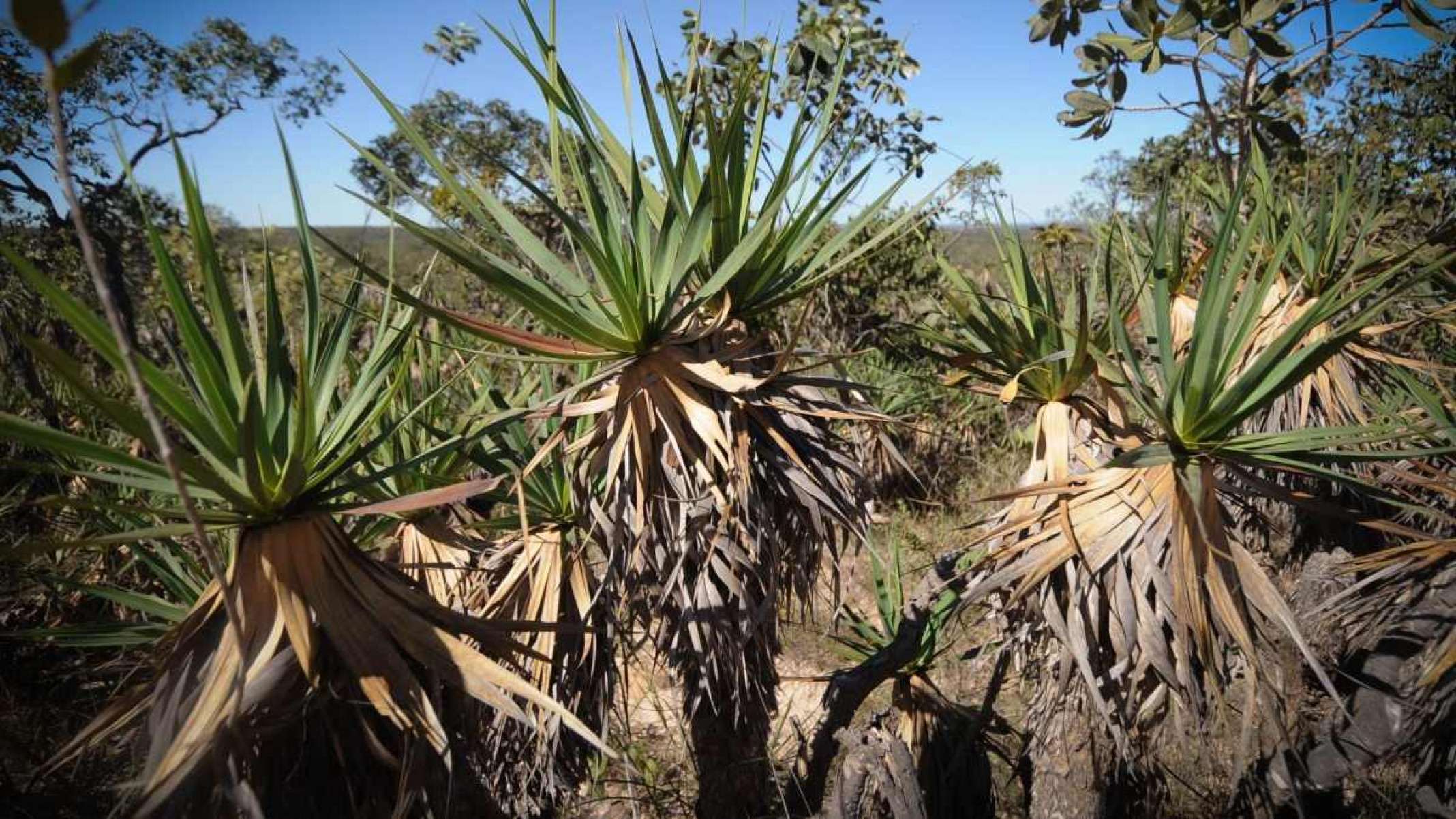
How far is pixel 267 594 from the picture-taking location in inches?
66.7

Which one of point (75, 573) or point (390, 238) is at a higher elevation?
point (390, 238)

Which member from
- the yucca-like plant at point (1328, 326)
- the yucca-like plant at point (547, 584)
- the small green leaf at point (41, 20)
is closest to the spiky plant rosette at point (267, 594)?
the yucca-like plant at point (547, 584)

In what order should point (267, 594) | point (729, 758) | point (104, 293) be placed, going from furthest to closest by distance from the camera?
point (729, 758), point (267, 594), point (104, 293)

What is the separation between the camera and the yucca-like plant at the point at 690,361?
2.08 m

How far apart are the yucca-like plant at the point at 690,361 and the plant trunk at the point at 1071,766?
1245mm

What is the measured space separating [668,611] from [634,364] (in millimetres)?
864

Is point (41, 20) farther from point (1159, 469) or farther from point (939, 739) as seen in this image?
point (939, 739)

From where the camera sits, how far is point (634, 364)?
2326 millimetres

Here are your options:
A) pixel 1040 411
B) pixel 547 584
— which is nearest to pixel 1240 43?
pixel 1040 411

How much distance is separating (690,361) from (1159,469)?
1549mm

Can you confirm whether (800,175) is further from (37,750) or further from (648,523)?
(37,750)

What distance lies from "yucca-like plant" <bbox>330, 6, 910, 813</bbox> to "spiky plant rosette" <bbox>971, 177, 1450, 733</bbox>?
73cm

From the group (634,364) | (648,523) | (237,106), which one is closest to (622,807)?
(648,523)

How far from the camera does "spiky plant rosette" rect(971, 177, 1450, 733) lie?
6.91 ft
